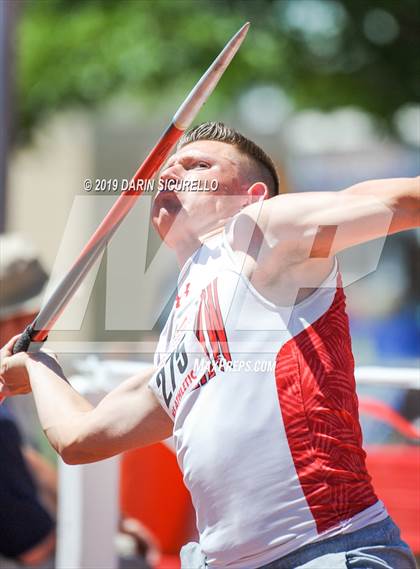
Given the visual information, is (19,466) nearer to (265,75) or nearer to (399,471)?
(399,471)

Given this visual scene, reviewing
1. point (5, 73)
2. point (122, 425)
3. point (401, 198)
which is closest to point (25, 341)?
point (122, 425)

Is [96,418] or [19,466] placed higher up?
[96,418]

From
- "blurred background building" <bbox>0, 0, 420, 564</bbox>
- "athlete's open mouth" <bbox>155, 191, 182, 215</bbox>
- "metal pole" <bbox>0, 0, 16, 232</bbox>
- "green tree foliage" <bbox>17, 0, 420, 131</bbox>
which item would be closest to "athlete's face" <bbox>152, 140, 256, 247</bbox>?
"athlete's open mouth" <bbox>155, 191, 182, 215</bbox>

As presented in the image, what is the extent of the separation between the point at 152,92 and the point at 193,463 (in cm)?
1147

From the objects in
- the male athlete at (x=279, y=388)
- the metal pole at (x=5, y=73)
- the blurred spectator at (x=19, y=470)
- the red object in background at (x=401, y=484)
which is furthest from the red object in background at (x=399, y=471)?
the metal pole at (x=5, y=73)

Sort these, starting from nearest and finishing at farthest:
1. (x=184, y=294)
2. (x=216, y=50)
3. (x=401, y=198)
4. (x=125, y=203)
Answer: (x=401, y=198)
(x=184, y=294)
(x=125, y=203)
(x=216, y=50)

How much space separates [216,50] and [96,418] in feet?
33.7

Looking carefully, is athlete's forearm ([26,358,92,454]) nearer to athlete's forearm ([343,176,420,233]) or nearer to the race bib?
the race bib

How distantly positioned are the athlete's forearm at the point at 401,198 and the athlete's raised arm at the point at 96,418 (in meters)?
0.58

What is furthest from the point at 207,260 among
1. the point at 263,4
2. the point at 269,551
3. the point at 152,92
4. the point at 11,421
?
the point at 152,92

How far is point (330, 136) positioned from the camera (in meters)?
17.3

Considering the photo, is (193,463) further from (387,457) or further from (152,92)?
(152,92)

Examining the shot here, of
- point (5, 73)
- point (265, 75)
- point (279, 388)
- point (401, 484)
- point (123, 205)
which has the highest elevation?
point (123, 205)

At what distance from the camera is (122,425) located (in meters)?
2.12
